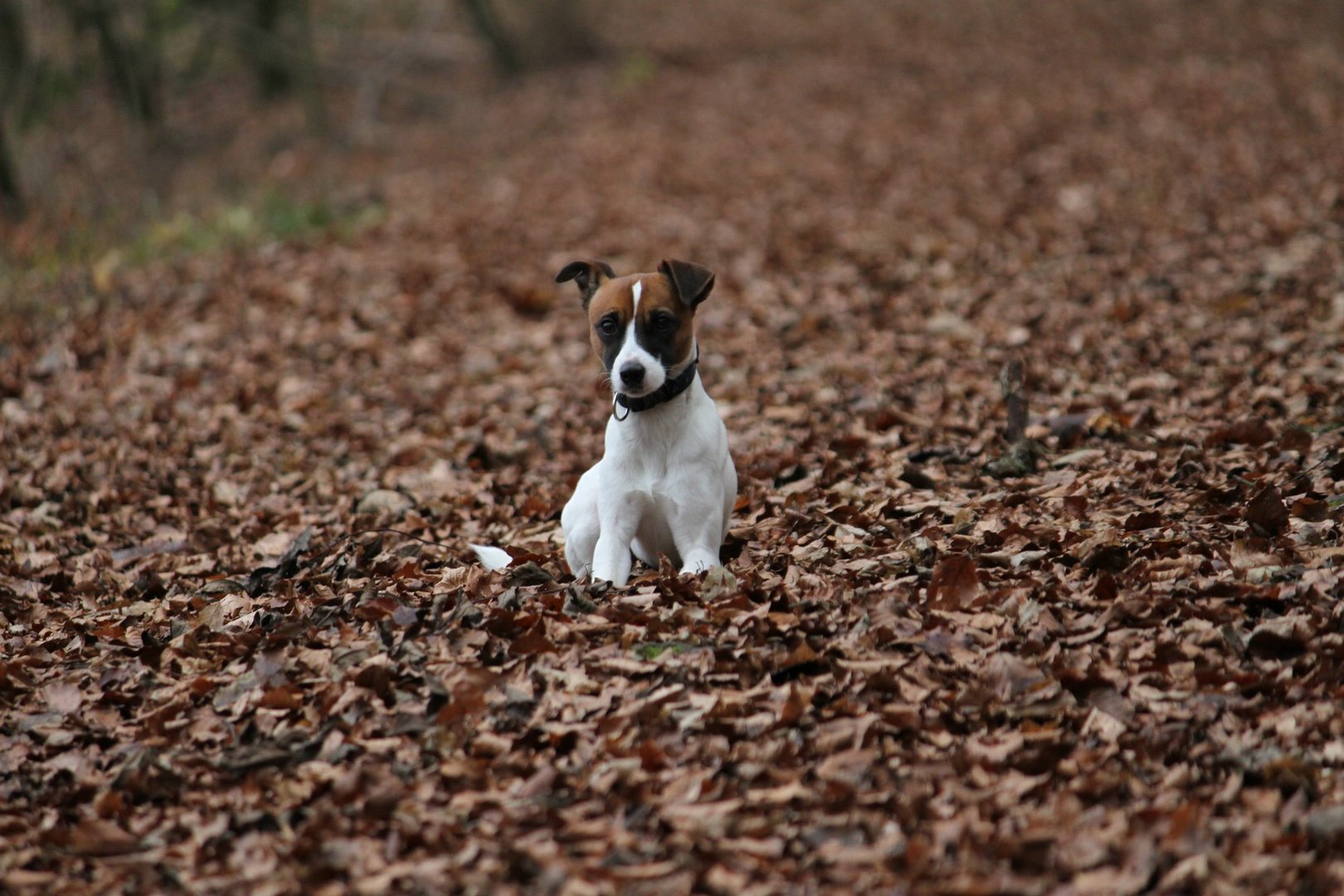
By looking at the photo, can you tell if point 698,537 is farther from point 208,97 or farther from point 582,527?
point 208,97

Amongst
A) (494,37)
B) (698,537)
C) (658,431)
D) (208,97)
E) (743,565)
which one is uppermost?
(494,37)

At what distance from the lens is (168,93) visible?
24891 millimetres

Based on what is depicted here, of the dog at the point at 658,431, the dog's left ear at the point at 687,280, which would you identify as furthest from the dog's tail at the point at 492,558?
the dog's left ear at the point at 687,280

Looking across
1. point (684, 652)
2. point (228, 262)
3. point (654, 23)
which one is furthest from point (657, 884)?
point (654, 23)

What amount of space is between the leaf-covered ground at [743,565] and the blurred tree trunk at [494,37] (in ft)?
33.9

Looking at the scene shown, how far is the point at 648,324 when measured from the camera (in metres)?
5.45

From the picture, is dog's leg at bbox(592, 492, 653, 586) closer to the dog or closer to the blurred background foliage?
the dog

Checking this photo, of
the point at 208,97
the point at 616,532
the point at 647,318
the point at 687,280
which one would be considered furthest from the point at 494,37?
the point at 616,532

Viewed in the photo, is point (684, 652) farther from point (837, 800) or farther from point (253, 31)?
point (253, 31)

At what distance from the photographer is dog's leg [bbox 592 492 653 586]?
18.5ft

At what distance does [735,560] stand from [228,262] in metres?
9.74

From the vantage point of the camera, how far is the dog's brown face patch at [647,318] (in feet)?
17.9

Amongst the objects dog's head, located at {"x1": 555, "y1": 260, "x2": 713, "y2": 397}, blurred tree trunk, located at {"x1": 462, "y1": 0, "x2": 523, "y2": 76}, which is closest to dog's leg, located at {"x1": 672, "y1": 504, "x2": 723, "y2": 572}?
dog's head, located at {"x1": 555, "y1": 260, "x2": 713, "y2": 397}

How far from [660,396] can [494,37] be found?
20817 millimetres
